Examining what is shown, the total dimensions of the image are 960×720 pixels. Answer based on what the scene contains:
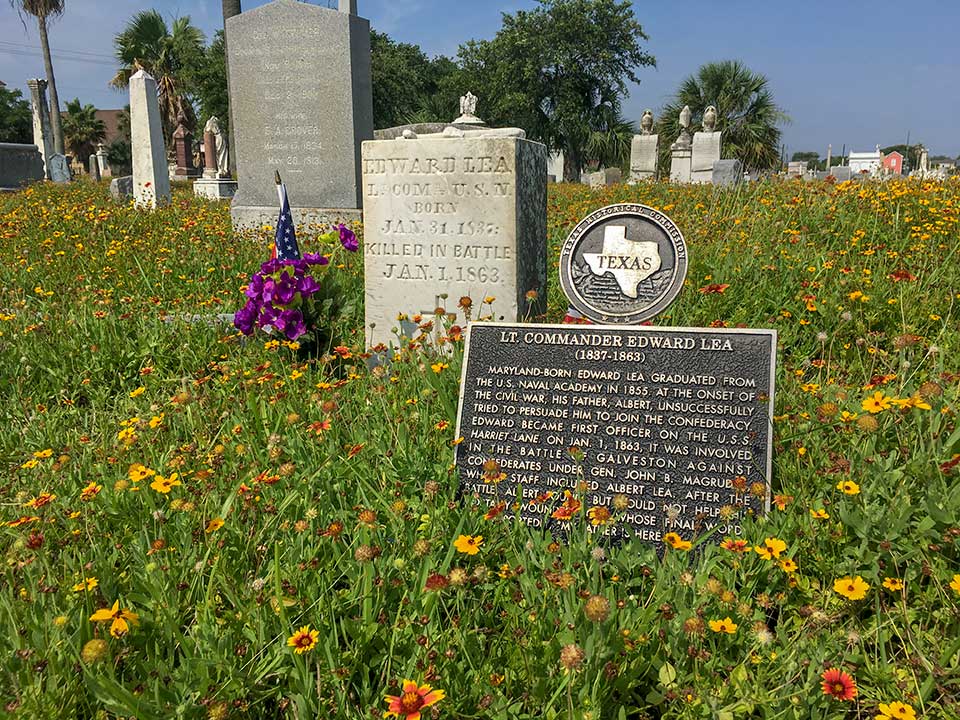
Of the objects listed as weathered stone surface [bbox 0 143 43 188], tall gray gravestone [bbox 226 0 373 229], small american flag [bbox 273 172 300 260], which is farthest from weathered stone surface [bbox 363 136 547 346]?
weathered stone surface [bbox 0 143 43 188]

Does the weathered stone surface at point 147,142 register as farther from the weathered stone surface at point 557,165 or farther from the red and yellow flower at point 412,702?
the weathered stone surface at point 557,165

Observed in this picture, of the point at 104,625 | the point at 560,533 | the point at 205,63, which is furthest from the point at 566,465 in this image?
the point at 205,63

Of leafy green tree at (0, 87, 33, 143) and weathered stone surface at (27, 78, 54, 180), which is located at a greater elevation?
leafy green tree at (0, 87, 33, 143)

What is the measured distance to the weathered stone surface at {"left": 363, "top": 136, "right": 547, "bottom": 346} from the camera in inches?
157

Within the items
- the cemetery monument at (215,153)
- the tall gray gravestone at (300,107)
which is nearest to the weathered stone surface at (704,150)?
the tall gray gravestone at (300,107)

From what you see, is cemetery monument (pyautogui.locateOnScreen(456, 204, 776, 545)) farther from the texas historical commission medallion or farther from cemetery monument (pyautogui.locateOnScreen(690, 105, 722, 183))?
cemetery monument (pyautogui.locateOnScreen(690, 105, 722, 183))

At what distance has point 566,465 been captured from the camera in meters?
2.54

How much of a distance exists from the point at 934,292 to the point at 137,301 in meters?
5.83

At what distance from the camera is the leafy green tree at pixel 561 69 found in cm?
4147

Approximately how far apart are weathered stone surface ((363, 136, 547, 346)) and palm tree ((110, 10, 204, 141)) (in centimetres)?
3793

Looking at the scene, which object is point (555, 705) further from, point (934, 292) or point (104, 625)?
point (934, 292)

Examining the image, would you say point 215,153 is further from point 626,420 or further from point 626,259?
point 626,420

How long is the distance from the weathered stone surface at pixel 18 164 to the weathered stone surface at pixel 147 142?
893 cm

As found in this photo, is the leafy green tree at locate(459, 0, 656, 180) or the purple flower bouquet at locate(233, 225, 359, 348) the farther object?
the leafy green tree at locate(459, 0, 656, 180)
